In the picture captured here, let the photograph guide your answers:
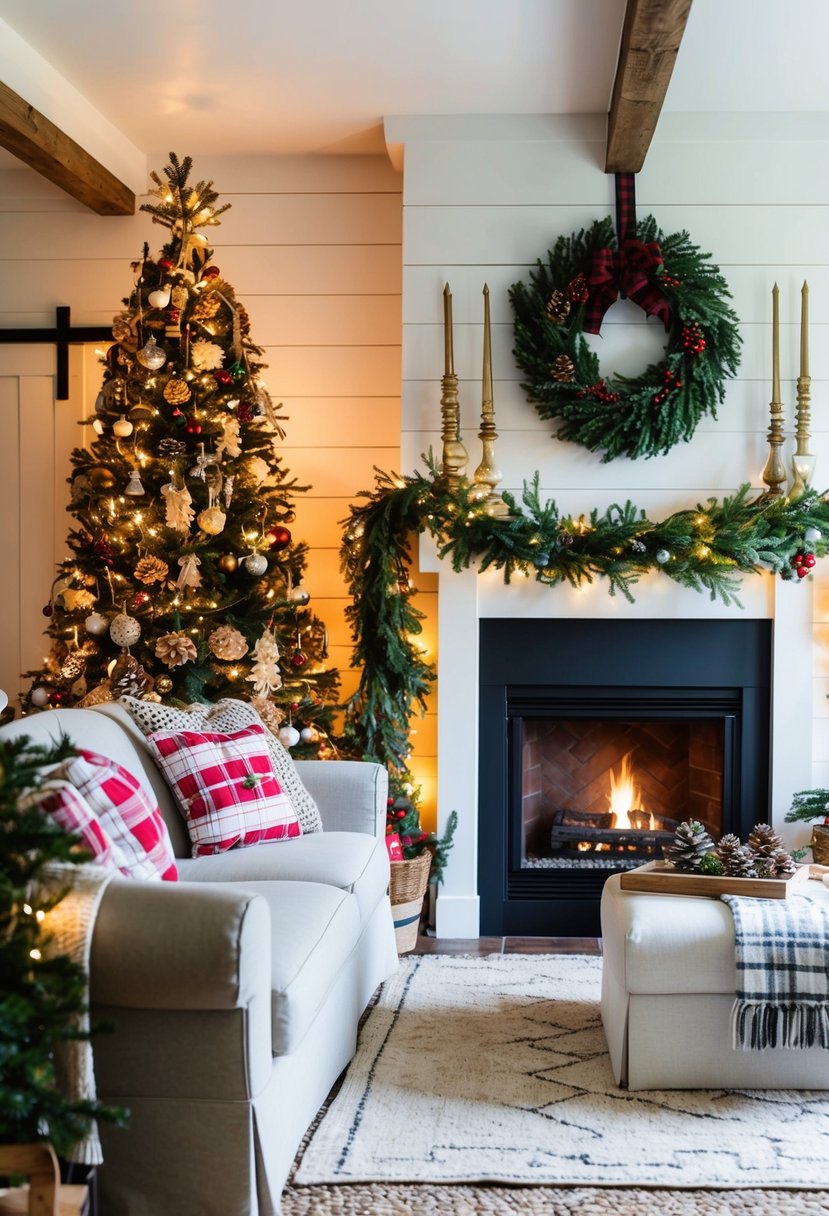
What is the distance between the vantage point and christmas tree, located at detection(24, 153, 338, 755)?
3875mm

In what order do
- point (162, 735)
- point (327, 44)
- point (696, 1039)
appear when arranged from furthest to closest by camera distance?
point (327, 44) < point (162, 735) < point (696, 1039)

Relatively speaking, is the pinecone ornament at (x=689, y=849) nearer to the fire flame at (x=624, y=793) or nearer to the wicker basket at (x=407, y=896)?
the wicker basket at (x=407, y=896)

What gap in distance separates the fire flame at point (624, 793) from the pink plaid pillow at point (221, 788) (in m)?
1.66

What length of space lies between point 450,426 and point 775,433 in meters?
1.11

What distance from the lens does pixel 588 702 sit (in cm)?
417

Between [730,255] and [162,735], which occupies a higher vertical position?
[730,255]

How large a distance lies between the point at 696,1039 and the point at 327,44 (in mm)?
3041

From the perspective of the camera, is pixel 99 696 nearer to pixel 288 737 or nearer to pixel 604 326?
pixel 288 737

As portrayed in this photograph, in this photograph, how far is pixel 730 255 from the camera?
4078mm

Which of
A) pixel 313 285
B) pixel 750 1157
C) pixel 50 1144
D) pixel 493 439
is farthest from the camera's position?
pixel 313 285

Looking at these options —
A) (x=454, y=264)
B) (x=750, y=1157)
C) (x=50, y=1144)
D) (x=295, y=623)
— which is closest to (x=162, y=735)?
(x=295, y=623)

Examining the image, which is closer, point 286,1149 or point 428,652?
point 286,1149

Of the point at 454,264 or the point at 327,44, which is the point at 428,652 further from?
the point at 327,44

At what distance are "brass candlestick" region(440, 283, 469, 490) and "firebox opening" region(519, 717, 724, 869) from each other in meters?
1.01
